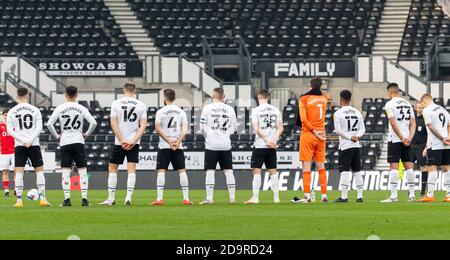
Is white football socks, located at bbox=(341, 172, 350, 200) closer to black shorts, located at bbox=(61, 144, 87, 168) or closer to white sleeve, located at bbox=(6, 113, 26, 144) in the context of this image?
black shorts, located at bbox=(61, 144, 87, 168)

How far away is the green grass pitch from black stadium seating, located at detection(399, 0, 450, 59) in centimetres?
2650

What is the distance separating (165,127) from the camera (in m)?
21.8

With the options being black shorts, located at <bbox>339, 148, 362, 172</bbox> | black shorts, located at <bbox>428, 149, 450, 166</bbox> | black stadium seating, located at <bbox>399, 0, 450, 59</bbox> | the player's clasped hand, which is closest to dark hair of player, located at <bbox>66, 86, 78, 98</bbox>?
the player's clasped hand

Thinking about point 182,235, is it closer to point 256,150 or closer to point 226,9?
point 256,150

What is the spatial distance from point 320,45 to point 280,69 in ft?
10.6

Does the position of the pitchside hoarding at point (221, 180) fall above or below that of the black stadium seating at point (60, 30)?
below

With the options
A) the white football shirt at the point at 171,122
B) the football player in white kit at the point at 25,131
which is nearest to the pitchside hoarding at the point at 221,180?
the white football shirt at the point at 171,122

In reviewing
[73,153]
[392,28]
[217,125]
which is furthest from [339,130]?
[392,28]

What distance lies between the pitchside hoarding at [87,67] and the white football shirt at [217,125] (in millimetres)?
22854

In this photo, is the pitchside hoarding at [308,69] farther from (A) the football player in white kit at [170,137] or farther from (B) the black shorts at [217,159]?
(A) the football player in white kit at [170,137]

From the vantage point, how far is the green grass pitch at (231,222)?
14.2m

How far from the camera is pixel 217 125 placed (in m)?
22.1

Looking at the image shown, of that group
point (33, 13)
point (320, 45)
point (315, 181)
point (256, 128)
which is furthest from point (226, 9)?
point (256, 128)
